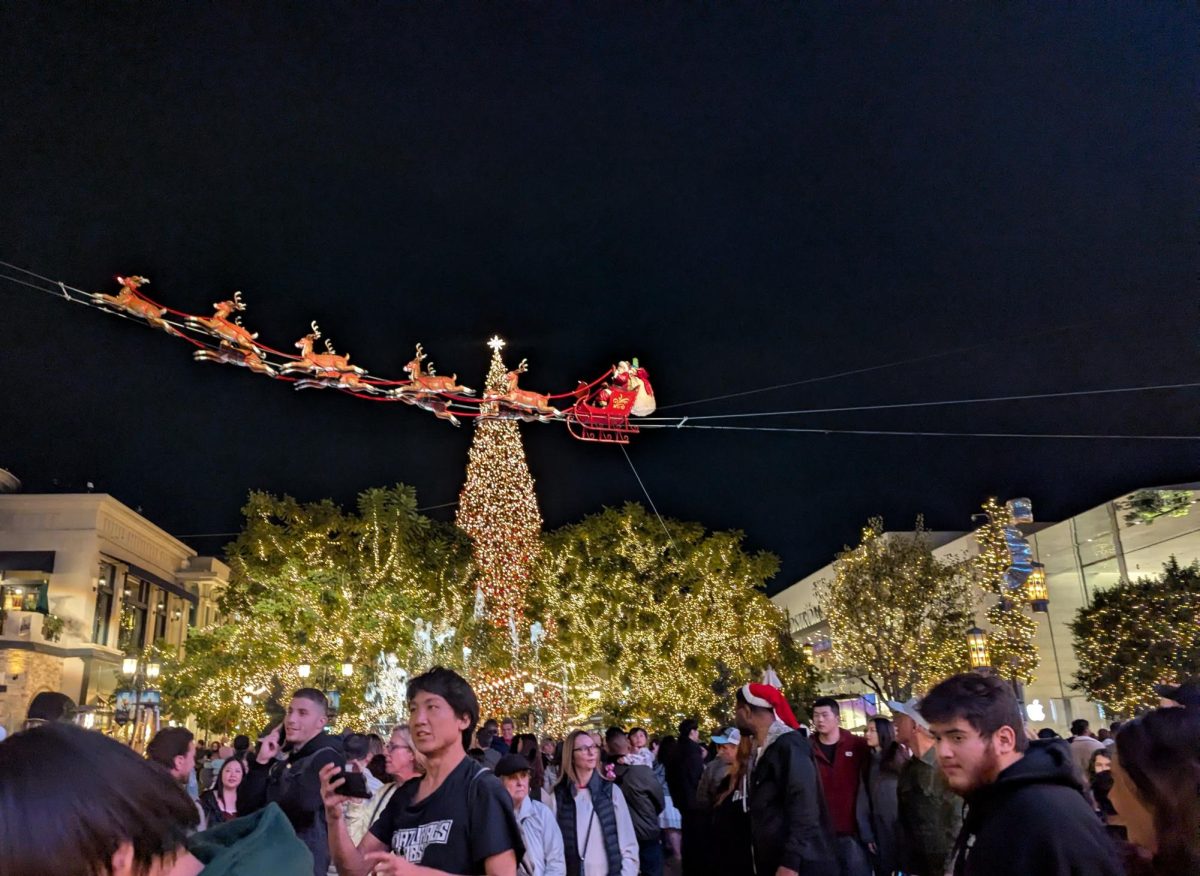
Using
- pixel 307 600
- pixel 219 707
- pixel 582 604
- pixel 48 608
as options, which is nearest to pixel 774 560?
pixel 582 604

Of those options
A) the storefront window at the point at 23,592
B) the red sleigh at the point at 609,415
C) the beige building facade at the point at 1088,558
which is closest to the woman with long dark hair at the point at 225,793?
the red sleigh at the point at 609,415

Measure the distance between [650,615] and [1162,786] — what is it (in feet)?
107

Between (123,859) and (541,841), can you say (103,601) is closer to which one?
(541,841)

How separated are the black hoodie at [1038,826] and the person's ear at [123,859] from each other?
224 centimetres

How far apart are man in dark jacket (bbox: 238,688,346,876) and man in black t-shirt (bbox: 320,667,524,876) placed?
131cm

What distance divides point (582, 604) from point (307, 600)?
35.9 feet

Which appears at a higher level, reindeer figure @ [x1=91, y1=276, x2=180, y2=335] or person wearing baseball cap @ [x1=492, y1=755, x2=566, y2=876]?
reindeer figure @ [x1=91, y1=276, x2=180, y2=335]

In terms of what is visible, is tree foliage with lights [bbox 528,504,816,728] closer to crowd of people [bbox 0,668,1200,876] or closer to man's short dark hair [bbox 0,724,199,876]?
crowd of people [bbox 0,668,1200,876]

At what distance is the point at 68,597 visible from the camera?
4012cm

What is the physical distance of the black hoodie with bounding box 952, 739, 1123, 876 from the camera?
2535mm

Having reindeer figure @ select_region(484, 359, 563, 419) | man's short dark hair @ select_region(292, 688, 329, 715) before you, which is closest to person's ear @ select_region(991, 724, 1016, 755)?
man's short dark hair @ select_region(292, 688, 329, 715)

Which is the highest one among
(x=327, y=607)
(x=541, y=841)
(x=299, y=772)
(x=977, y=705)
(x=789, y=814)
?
(x=327, y=607)

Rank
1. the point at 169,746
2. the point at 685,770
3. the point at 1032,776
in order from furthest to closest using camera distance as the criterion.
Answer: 1. the point at 685,770
2. the point at 169,746
3. the point at 1032,776

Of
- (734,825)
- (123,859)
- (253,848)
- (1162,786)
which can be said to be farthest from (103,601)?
(1162,786)
